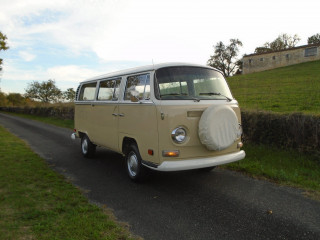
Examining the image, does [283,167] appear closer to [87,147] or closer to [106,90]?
[106,90]

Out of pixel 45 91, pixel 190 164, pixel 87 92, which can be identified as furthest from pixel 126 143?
pixel 45 91

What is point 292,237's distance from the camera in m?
3.12

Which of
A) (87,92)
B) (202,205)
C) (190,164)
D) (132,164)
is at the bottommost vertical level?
(202,205)

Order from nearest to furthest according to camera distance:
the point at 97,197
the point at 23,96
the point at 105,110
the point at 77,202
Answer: the point at 77,202 → the point at 97,197 → the point at 105,110 → the point at 23,96

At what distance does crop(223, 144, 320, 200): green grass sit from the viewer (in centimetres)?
510

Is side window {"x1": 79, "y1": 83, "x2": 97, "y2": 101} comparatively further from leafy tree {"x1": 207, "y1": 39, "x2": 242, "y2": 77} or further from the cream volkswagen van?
leafy tree {"x1": 207, "y1": 39, "x2": 242, "y2": 77}

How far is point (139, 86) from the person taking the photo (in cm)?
514

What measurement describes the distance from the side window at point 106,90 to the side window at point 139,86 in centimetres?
84

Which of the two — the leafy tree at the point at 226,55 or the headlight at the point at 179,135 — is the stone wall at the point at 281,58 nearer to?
the leafy tree at the point at 226,55

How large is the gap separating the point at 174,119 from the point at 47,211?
2472mm

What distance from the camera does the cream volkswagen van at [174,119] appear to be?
172 inches

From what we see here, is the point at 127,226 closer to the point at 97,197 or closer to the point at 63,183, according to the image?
the point at 97,197

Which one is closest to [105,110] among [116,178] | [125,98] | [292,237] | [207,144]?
[125,98]

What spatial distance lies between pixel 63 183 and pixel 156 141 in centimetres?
238
